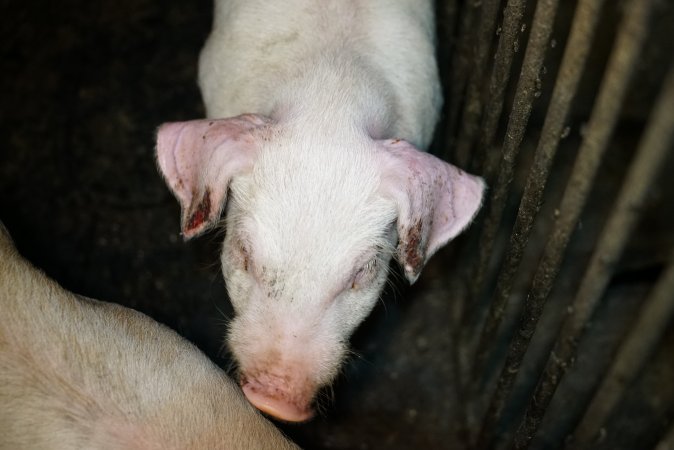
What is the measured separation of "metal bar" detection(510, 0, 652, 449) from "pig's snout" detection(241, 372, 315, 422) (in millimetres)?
753

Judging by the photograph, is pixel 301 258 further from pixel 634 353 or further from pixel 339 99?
pixel 634 353

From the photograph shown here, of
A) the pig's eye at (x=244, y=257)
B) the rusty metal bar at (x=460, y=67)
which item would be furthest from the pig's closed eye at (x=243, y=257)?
the rusty metal bar at (x=460, y=67)

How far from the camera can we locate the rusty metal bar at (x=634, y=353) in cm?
175

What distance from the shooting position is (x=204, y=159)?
2.37m

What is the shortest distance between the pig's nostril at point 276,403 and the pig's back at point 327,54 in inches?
38.5

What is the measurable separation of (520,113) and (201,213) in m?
1.04

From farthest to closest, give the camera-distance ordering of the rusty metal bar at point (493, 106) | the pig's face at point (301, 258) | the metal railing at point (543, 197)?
the rusty metal bar at point (493, 106) < the pig's face at point (301, 258) < the metal railing at point (543, 197)

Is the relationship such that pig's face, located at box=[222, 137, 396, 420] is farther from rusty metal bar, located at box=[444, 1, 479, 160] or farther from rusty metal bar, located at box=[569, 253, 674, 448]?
rusty metal bar, located at box=[444, 1, 479, 160]

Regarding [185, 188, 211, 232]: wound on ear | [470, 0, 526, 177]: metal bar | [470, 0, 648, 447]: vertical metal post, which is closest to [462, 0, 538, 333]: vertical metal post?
[470, 0, 526, 177]: metal bar

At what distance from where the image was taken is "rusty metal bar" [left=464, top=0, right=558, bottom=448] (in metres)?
2.08

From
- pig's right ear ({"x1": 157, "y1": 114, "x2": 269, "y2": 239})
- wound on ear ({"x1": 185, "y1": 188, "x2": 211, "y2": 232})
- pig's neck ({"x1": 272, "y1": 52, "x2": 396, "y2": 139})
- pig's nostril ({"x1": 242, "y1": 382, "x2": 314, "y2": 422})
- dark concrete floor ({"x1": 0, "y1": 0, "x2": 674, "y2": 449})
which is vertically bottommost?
dark concrete floor ({"x1": 0, "y1": 0, "x2": 674, "y2": 449})

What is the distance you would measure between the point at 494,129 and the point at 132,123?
2.12 m

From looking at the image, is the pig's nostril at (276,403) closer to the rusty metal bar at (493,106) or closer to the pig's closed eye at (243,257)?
the pig's closed eye at (243,257)

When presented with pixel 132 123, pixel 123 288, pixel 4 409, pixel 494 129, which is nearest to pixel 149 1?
pixel 132 123
